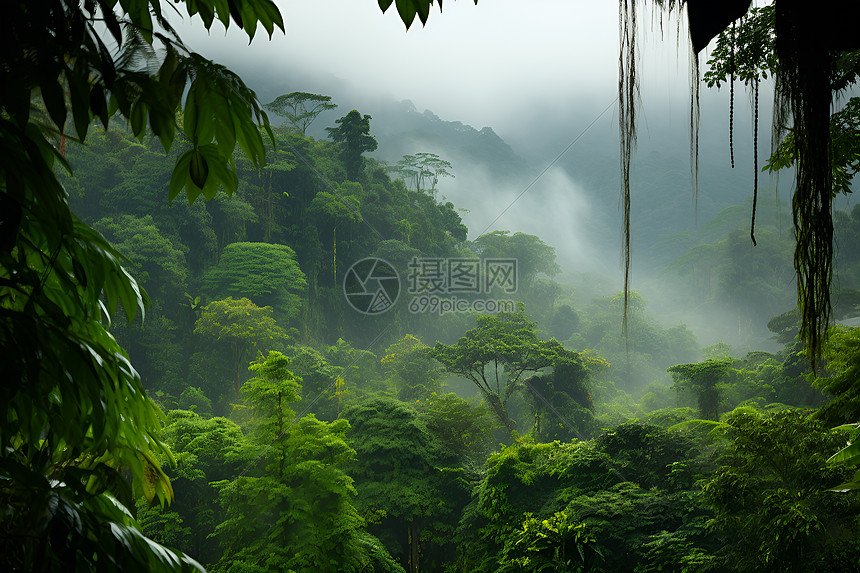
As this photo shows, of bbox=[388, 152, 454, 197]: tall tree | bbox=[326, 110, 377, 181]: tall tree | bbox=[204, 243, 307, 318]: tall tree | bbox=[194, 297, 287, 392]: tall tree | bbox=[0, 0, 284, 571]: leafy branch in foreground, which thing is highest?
bbox=[388, 152, 454, 197]: tall tree

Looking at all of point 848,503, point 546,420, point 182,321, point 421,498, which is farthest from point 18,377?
point 182,321

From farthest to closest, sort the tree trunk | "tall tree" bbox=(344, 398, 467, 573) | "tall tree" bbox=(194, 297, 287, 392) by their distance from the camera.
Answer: "tall tree" bbox=(194, 297, 287, 392) → the tree trunk → "tall tree" bbox=(344, 398, 467, 573)

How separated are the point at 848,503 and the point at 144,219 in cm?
2166

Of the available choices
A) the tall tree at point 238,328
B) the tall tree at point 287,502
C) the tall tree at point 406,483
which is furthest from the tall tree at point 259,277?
the tall tree at point 287,502

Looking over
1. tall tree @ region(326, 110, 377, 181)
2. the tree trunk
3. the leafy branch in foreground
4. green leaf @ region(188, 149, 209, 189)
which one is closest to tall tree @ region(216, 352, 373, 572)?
the tree trunk

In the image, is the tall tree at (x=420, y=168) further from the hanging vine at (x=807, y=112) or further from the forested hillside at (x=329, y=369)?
the hanging vine at (x=807, y=112)

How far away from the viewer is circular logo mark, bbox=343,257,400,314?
2461 cm

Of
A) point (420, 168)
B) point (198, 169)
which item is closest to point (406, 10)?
point (198, 169)

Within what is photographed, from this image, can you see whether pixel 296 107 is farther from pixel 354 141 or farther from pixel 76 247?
pixel 76 247

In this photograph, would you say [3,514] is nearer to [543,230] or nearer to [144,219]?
[144,219]

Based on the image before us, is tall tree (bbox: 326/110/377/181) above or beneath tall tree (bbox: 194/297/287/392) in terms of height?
above

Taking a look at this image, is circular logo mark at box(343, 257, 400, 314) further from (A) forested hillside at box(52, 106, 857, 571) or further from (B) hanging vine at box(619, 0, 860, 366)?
(B) hanging vine at box(619, 0, 860, 366)

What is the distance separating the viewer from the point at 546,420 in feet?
57.0

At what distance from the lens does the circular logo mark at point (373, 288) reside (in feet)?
80.7
